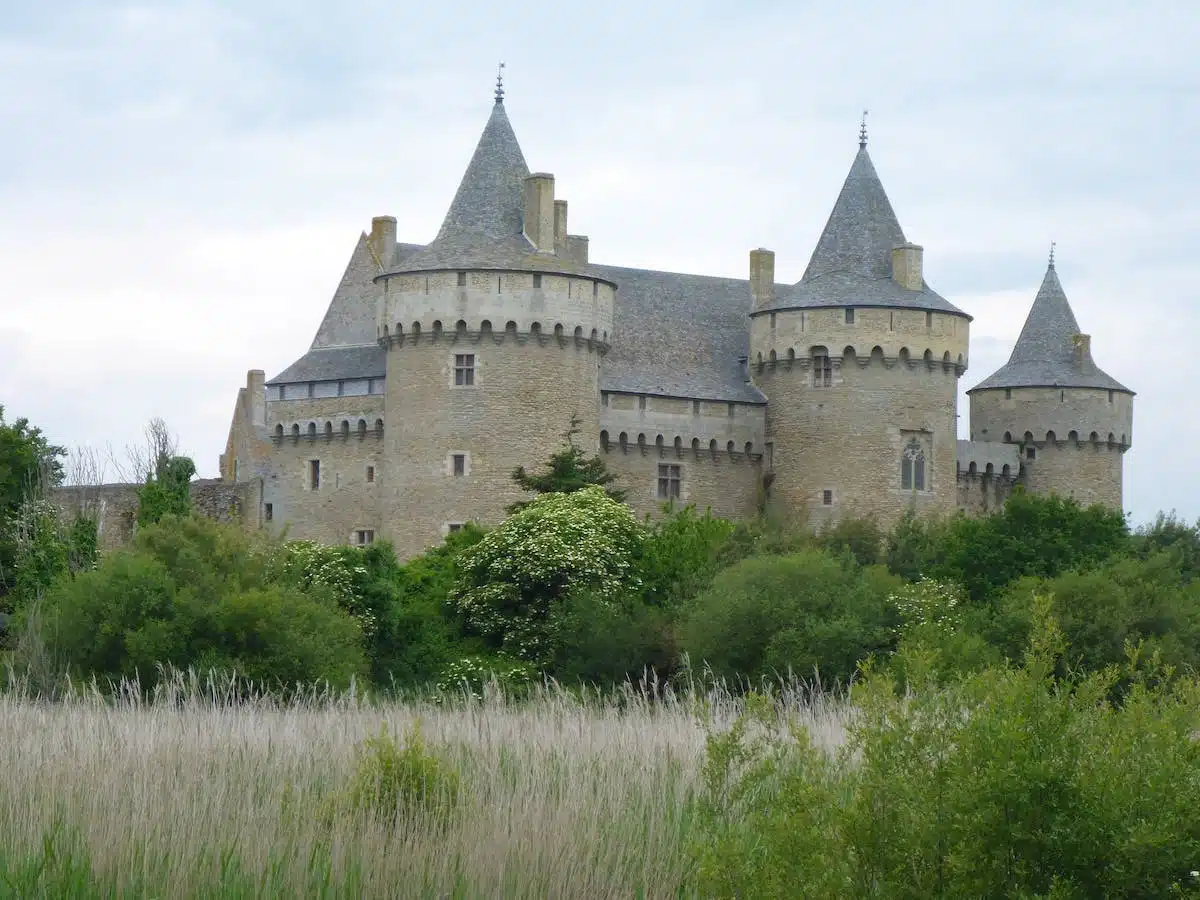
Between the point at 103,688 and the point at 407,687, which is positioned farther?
the point at 407,687

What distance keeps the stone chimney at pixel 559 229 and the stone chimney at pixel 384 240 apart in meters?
4.72

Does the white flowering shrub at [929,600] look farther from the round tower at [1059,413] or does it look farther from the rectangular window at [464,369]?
the round tower at [1059,413]

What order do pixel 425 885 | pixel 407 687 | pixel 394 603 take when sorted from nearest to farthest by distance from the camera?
pixel 425 885, pixel 407 687, pixel 394 603

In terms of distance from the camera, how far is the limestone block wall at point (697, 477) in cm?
5075

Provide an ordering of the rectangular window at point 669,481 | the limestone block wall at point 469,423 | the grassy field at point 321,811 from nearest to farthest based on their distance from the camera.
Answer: the grassy field at point 321,811
the limestone block wall at point 469,423
the rectangular window at point 669,481

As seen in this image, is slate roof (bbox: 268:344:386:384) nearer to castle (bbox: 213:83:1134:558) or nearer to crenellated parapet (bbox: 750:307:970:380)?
castle (bbox: 213:83:1134:558)

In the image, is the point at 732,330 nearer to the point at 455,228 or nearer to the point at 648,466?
the point at 648,466

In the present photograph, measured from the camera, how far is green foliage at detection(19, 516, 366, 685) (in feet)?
103

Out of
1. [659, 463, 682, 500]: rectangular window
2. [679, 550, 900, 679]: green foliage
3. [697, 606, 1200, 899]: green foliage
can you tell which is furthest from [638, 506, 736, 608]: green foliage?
[697, 606, 1200, 899]: green foliage

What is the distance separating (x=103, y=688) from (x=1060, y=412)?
3152cm

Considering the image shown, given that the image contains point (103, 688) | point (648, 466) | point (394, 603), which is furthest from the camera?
point (648, 466)

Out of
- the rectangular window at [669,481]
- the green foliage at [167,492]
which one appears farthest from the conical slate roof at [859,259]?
the green foliage at [167,492]

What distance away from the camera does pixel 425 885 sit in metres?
13.2

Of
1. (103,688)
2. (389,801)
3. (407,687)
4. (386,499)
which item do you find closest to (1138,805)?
(389,801)
